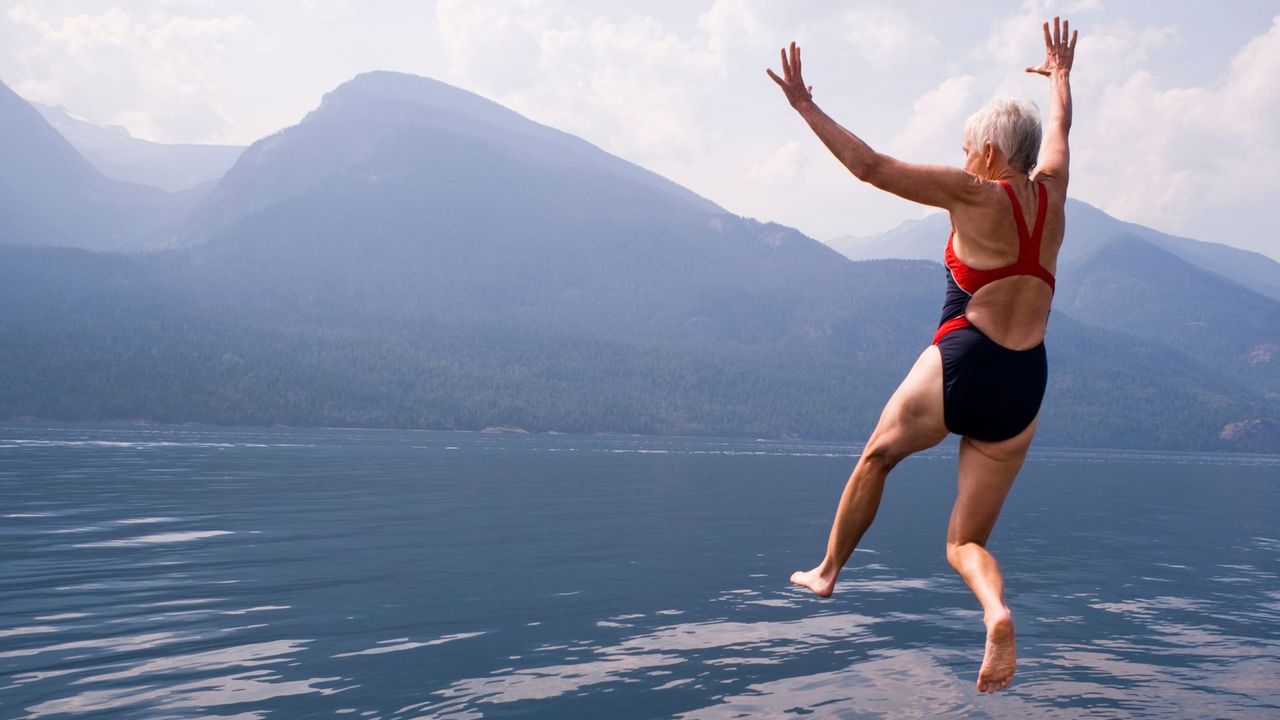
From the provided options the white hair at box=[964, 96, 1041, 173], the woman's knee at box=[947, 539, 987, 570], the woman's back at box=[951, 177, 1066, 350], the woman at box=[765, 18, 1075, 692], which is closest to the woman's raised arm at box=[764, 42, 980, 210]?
the woman at box=[765, 18, 1075, 692]

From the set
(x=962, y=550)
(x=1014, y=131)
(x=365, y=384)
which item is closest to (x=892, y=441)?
(x=962, y=550)

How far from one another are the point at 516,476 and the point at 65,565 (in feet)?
109

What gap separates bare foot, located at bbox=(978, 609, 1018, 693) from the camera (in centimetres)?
444

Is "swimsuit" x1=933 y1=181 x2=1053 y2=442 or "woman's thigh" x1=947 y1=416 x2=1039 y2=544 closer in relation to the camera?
"swimsuit" x1=933 y1=181 x2=1053 y2=442

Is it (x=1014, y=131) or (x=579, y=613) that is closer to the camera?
(x=1014, y=131)

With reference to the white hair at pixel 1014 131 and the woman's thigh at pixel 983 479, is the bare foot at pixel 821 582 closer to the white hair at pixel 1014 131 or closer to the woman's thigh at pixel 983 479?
the woman's thigh at pixel 983 479

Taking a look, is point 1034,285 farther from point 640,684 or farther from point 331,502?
point 331,502

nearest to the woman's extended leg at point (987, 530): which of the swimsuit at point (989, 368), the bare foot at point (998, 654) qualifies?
the bare foot at point (998, 654)

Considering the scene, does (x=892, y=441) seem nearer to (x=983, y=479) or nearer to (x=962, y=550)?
(x=983, y=479)

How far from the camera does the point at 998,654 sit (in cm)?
446

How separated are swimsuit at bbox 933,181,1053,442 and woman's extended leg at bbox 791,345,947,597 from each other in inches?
2.3

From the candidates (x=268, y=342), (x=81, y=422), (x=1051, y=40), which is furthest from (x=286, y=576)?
(x=268, y=342)

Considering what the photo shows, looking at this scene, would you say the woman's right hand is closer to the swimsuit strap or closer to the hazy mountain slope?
the swimsuit strap

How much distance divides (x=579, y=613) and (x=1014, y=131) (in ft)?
34.8
